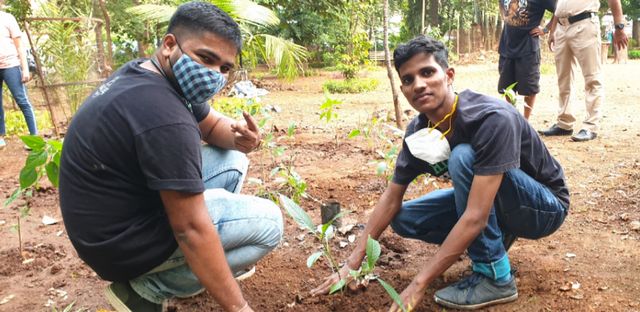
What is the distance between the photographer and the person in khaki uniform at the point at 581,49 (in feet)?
13.0

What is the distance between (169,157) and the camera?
1.32m

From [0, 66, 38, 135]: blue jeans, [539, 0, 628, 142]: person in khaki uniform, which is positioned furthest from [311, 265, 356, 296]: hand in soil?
[0, 66, 38, 135]: blue jeans

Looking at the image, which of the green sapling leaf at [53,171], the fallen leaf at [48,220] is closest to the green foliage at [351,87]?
the fallen leaf at [48,220]

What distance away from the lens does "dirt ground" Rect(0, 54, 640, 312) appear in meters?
1.88

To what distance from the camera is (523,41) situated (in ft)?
13.8

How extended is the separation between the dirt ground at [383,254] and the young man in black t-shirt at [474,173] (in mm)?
156

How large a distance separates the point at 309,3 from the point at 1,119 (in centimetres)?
732

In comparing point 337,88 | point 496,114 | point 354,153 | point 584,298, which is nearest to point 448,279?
point 584,298

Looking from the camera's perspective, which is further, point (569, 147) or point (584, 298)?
point (569, 147)

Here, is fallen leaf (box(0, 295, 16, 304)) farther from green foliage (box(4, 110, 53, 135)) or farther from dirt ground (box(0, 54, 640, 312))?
green foliage (box(4, 110, 53, 135))

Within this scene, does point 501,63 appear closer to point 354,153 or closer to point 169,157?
point 354,153

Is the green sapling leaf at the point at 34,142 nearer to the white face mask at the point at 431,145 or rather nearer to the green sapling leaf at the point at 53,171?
the green sapling leaf at the point at 53,171

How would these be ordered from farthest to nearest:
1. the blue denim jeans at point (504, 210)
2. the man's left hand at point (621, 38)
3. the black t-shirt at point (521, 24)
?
the black t-shirt at point (521, 24) < the man's left hand at point (621, 38) < the blue denim jeans at point (504, 210)

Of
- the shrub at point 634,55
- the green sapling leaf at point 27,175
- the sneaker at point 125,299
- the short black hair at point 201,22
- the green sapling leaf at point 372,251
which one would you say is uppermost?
the short black hair at point 201,22
